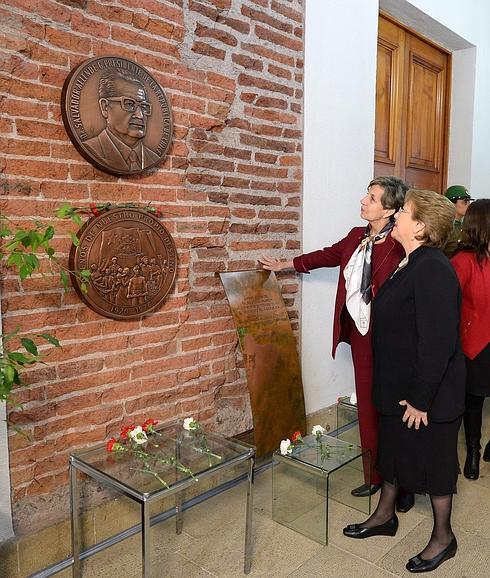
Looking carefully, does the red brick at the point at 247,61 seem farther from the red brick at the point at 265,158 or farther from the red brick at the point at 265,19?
the red brick at the point at 265,158

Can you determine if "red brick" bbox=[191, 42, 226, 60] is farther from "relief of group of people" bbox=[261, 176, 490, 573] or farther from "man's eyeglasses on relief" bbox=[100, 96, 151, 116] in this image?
"relief of group of people" bbox=[261, 176, 490, 573]

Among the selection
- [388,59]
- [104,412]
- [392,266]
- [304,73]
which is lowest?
[104,412]

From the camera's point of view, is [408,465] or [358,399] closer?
[408,465]

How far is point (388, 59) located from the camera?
421cm

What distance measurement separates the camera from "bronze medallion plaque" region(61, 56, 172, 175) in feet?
6.82

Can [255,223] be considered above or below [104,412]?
above

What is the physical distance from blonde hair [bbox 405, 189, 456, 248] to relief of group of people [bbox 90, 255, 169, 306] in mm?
1113

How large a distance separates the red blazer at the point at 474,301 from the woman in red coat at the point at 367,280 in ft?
1.84

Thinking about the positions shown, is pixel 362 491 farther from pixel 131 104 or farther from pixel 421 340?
pixel 131 104

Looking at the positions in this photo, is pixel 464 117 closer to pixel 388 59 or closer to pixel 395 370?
pixel 388 59

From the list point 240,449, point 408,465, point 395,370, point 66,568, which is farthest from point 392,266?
point 66,568

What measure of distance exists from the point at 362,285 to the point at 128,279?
1120 millimetres

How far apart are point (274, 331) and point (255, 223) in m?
0.60

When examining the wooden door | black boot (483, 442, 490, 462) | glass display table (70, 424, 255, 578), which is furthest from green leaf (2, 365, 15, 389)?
the wooden door
